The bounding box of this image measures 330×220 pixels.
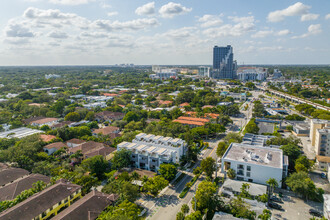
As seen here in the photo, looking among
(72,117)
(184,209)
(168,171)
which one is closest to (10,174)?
(168,171)

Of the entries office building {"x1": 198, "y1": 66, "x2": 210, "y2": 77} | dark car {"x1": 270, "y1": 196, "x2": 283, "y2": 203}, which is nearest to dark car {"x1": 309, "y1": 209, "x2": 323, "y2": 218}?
dark car {"x1": 270, "y1": 196, "x2": 283, "y2": 203}

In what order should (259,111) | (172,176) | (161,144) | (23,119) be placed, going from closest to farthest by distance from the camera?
1. (172,176)
2. (161,144)
3. (23,119)
4. (259,111)

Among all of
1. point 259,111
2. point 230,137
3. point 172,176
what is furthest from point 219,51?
point 172,176

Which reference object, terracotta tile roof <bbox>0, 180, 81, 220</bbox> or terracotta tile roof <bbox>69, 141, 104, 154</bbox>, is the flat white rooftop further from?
terracotta tile roof <bbox>69, 141, 104, 154</bbox>

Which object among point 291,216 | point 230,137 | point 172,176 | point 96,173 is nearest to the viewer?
point 291,216

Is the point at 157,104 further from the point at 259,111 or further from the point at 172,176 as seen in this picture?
the point at 172,176

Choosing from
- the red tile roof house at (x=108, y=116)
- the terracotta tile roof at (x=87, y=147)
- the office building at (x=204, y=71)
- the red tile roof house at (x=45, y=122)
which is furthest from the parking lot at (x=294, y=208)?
the office building at (x=204, y=71)

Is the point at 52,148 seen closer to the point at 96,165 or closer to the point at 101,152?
the point at 101,152
